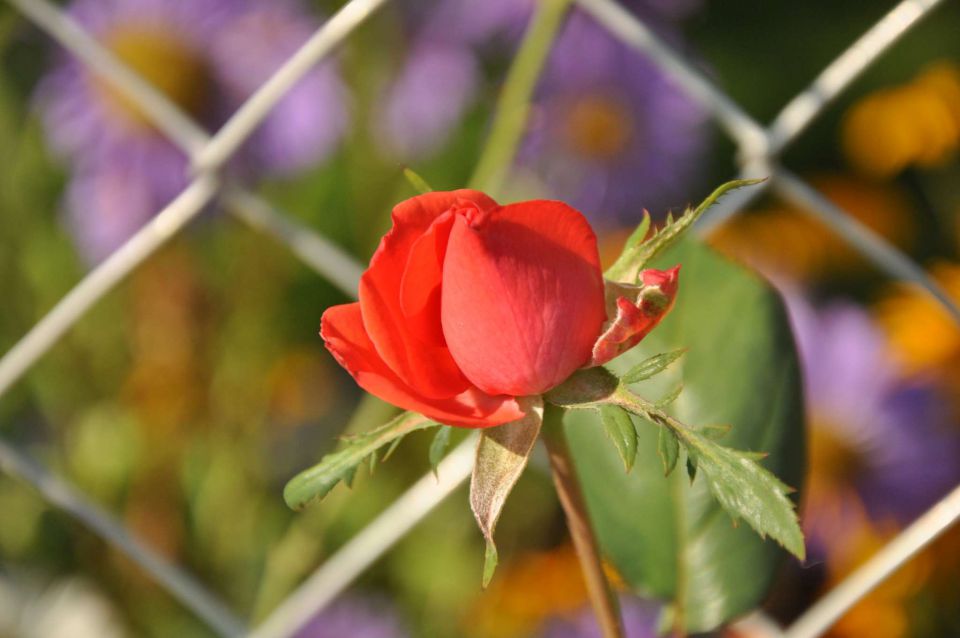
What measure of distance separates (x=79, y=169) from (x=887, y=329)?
47 cm

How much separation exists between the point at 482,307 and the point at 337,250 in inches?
10.4

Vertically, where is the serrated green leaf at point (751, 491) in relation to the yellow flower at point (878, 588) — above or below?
above

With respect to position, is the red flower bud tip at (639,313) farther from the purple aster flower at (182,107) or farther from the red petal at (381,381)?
the purple aster flower at (182,107)

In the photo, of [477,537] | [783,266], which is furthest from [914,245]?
[477,537]

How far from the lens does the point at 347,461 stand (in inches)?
7.0

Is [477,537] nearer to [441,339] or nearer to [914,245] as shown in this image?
[914,245]

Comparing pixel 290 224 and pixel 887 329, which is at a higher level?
pixel 290 224

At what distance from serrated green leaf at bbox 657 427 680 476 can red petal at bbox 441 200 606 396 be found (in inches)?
0.7

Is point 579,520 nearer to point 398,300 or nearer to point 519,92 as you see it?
point 398,300

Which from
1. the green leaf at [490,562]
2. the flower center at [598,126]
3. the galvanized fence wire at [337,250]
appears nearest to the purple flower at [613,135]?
the flower center at [598,126]

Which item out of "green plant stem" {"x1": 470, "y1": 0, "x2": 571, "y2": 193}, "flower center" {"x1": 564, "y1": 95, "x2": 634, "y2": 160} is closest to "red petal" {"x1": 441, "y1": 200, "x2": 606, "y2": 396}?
"green plant stem" {"x1": 470, "y1": 0, "x2": 571, "y2": 193}

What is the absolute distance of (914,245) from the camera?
771 millimetres

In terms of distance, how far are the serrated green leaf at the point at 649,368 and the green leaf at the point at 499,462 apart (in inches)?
0.6

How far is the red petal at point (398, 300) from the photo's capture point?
16cm
